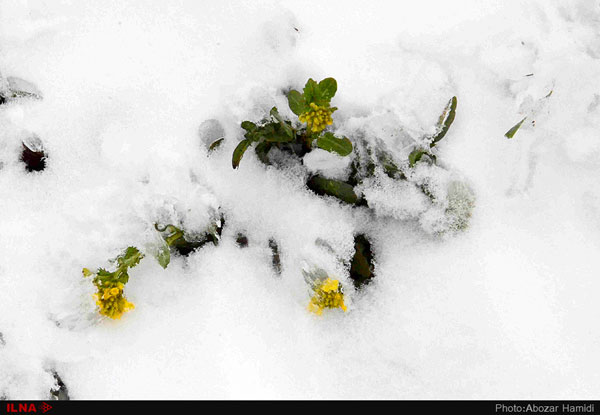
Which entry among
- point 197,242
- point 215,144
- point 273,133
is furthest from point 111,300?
point 273,133

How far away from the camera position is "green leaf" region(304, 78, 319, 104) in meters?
1.73

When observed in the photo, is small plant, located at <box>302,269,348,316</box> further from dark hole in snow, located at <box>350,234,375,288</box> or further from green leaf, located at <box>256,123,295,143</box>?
green leaf, located at <box>256,123,295,143</box>

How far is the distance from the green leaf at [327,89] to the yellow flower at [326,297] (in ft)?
1.88

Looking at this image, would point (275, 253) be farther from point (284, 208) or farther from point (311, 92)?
point (311, 92)

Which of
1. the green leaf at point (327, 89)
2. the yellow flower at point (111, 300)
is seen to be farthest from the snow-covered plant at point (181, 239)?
the green leaf at point (327, 89)

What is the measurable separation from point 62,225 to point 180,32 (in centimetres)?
78

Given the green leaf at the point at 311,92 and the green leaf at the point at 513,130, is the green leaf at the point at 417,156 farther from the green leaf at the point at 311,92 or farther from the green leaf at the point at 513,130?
the green leaf at the point at 311,92

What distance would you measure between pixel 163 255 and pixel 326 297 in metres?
0.53

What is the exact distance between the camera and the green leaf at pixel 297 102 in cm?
177

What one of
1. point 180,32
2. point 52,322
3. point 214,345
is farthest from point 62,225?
point 180,32

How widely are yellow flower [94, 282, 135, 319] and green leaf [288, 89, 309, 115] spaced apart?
0.78 meters

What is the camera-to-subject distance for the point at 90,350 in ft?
6.19

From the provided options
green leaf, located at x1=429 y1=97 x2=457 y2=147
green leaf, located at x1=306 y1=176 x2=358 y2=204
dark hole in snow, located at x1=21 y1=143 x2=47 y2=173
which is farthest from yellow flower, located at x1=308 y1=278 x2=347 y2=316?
dark hole in snow, located at x1=21 y1=143 x2=47 y2=173

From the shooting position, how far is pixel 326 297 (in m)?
1.80
